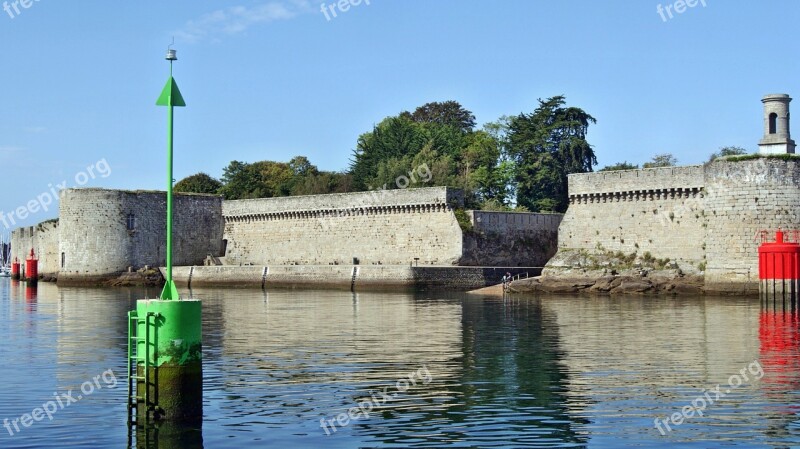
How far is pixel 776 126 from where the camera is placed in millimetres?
34219

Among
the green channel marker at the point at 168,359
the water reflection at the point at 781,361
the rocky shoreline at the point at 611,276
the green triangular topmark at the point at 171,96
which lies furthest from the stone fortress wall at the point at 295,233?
the green channel marker at the point at 168,359

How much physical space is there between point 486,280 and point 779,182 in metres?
12.1

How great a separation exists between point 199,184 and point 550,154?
2765 centimetres

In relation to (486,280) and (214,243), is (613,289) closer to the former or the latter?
(486,280)

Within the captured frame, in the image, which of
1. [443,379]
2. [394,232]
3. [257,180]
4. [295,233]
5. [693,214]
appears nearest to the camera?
[443,379]

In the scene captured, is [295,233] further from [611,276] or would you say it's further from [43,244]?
[611,276]

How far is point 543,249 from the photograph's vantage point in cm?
4431

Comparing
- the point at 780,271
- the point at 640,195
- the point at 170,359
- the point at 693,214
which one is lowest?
the point at 170,359

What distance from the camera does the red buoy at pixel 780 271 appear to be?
28.9 meters

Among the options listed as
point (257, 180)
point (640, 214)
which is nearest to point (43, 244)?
point (257, 180)

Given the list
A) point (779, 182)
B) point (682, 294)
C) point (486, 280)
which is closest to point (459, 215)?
point (486, 280)

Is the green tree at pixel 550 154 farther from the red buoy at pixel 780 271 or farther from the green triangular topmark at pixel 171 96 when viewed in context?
the green triangular topmark at pixel 171 96

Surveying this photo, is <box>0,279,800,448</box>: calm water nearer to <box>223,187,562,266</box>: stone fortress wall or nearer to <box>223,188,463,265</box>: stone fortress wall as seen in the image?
<box>223,187,562,266</box>: stone fortress wall

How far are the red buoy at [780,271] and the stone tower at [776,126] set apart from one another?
17.6 ft
